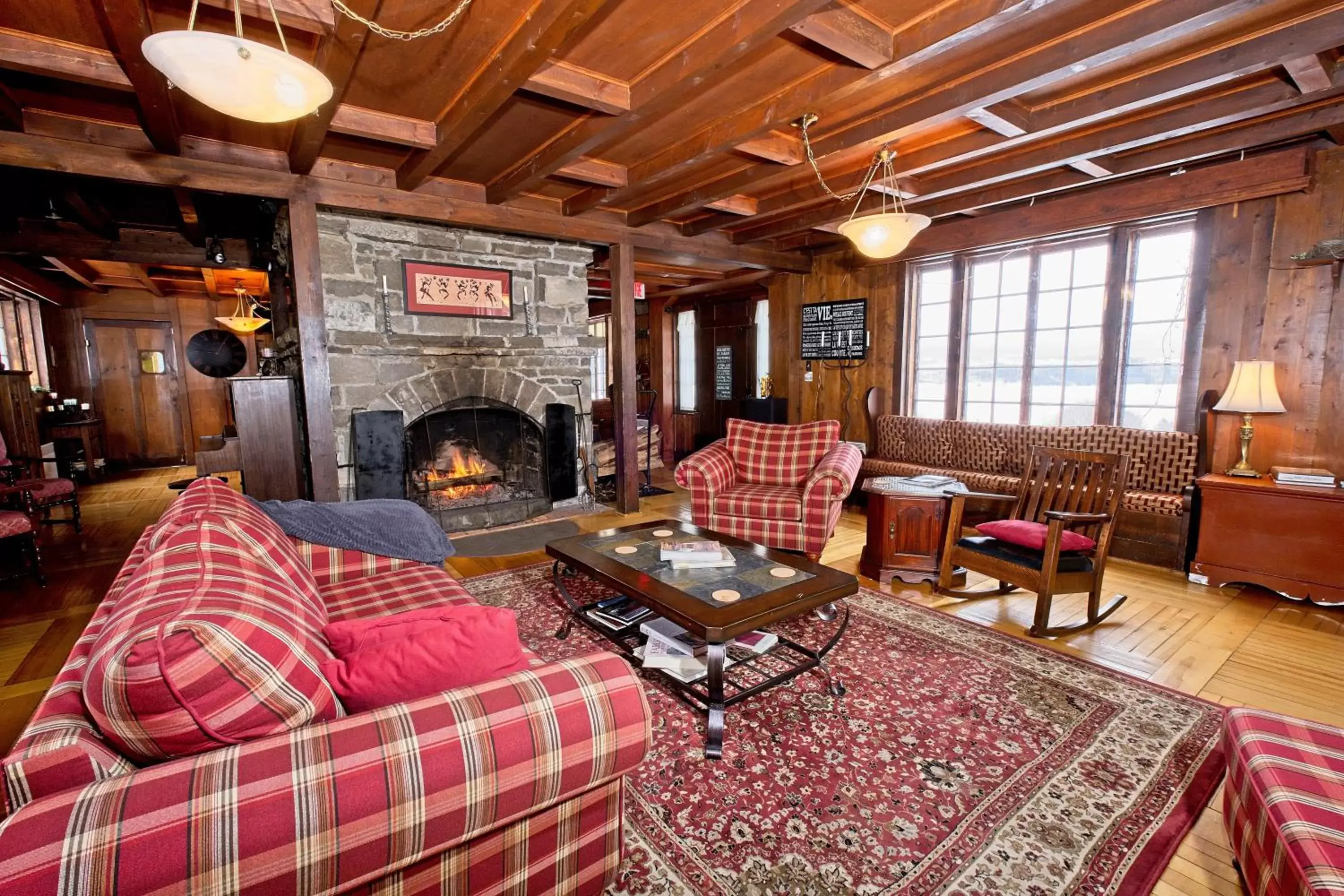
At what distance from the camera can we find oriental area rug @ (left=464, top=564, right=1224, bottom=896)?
1.47 metres

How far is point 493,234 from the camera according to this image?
468 cm

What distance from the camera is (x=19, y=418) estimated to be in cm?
488

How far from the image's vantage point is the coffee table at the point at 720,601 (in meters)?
1.94

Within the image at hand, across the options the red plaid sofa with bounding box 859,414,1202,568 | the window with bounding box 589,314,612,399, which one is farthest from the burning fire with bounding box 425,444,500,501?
the window with bounding box 589,314,612,399

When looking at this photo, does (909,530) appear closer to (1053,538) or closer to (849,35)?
(1053,538)

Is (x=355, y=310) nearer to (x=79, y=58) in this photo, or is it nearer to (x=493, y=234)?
(x=493, y=234)

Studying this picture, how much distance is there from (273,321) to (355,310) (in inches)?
67.5

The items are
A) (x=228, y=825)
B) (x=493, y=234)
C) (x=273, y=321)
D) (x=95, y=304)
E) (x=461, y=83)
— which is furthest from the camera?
(x=95, y=304)

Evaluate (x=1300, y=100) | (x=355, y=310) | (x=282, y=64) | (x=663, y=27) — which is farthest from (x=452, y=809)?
(x=1300, y=100)

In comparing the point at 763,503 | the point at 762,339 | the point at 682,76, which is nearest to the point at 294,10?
the point at 682,76

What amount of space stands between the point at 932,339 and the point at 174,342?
9.71 meters

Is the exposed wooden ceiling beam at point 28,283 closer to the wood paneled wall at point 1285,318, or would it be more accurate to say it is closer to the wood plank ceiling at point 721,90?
the wood plank ceiling at point 721,90

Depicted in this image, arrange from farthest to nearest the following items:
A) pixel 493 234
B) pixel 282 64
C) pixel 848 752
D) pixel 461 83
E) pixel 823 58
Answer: pixel 493 234 < pixel 461 83 < pixel 823 58 < pixel 848 752 < pixel 282 64

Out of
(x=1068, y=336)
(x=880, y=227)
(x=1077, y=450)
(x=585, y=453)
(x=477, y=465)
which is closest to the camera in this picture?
(x=880, y=227)
